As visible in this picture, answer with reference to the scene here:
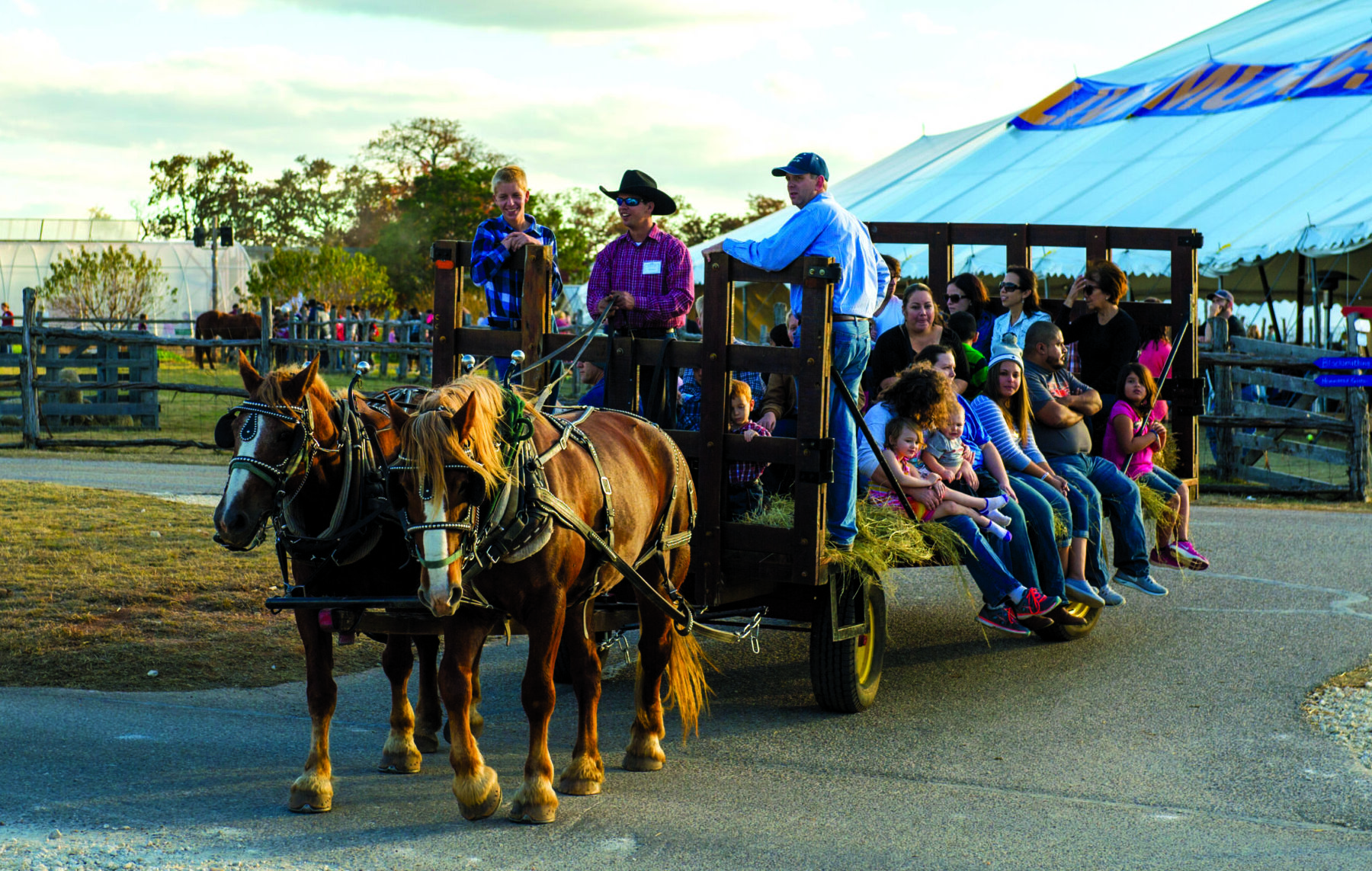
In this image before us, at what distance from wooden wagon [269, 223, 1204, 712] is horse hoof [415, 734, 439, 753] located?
59cm

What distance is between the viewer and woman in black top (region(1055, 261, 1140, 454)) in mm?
8367

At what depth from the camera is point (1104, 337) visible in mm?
8516

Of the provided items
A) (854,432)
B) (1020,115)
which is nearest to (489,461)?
(854,432)

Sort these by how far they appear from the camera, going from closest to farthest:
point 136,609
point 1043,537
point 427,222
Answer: point 1043,537
point 136,609
point 427,222

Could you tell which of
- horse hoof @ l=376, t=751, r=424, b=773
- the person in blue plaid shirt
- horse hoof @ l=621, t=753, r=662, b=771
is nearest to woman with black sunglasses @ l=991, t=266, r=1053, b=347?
the person in blue plaid shirt

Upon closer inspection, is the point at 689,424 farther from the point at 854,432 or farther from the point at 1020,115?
the point at 1020,115

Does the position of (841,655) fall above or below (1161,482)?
below

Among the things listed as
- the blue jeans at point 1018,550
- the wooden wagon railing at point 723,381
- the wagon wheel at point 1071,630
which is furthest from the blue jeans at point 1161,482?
the wooden wagon railing at point 723,381

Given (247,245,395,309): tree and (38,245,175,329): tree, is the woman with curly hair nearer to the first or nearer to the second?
(38,245,175,329): tree

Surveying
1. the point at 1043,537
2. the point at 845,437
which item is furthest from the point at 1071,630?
the point at 845,437

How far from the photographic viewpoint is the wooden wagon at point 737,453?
19.0ft

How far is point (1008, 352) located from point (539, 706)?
3830 mm

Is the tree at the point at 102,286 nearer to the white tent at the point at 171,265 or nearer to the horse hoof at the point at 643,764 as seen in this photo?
the white tent at the point at 171,265

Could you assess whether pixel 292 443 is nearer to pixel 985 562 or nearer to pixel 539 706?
pixel 539 706
